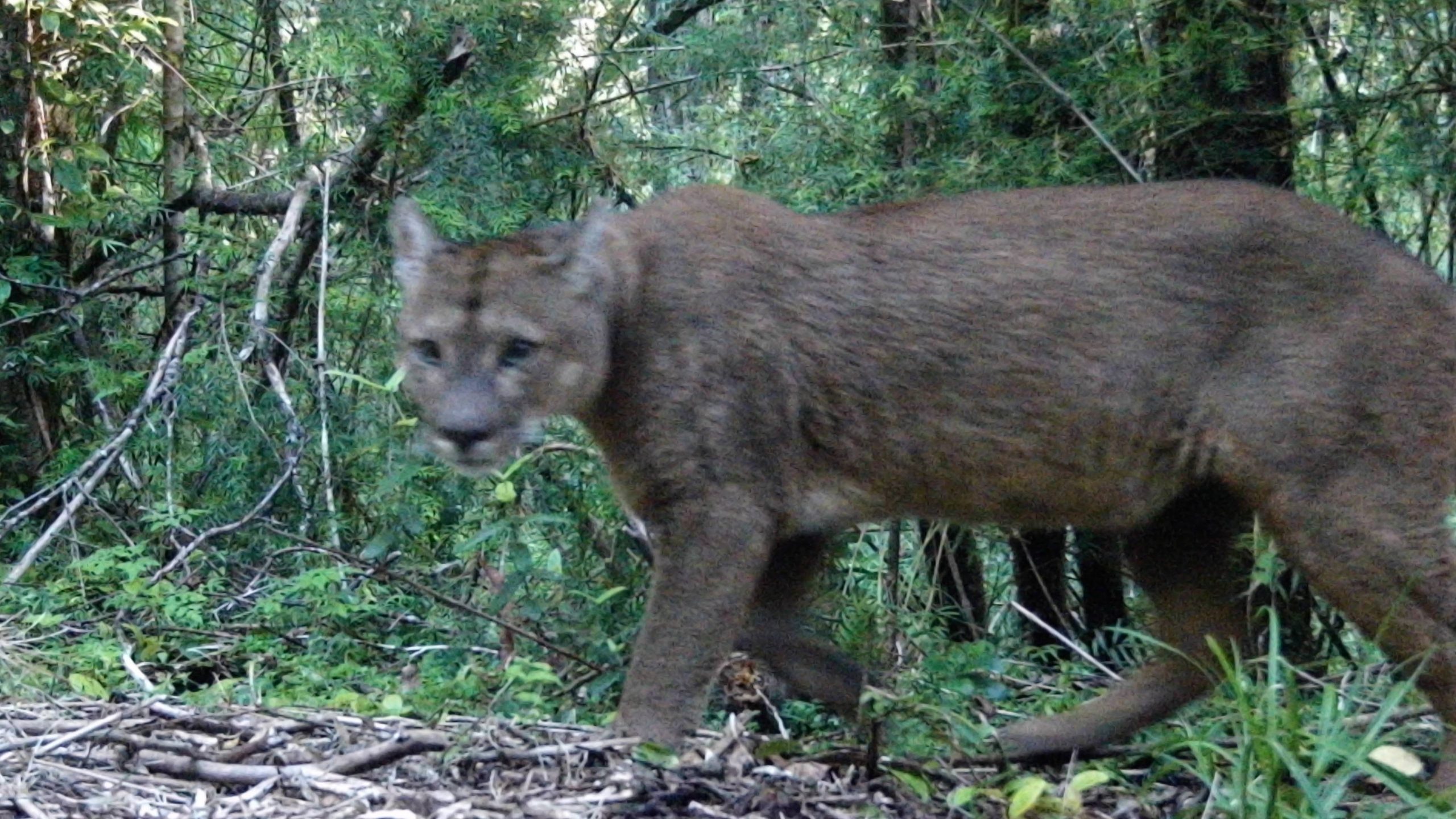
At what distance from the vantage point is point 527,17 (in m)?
→ 7.64

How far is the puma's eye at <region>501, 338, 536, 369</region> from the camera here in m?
5.23

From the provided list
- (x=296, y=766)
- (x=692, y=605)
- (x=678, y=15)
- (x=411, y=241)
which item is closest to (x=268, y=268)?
(x=678, y=15)

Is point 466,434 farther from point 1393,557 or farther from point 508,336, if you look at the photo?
point 1393,557

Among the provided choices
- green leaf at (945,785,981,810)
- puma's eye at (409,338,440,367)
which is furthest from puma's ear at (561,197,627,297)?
green leaf at (945,785,981,810)

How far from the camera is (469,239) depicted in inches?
266

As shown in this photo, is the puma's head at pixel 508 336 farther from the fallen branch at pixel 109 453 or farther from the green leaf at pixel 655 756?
the fallen branch at pixel 109 453

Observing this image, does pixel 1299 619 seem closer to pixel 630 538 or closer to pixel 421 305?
pixel 630 538

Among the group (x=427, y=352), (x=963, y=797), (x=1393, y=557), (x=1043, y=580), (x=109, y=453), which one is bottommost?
(x=963, y=797)

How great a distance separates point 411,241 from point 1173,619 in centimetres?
286

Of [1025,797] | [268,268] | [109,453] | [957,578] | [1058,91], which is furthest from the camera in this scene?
[268,268]

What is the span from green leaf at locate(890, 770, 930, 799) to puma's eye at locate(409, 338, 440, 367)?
1.84 meters

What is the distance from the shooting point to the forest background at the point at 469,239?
20.3 ft

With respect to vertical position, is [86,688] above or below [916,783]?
below

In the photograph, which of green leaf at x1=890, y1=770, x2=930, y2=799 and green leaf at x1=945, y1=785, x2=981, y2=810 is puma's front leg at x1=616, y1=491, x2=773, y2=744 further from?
green leaf at x1=945, y1=785, x2=981, y2=810
